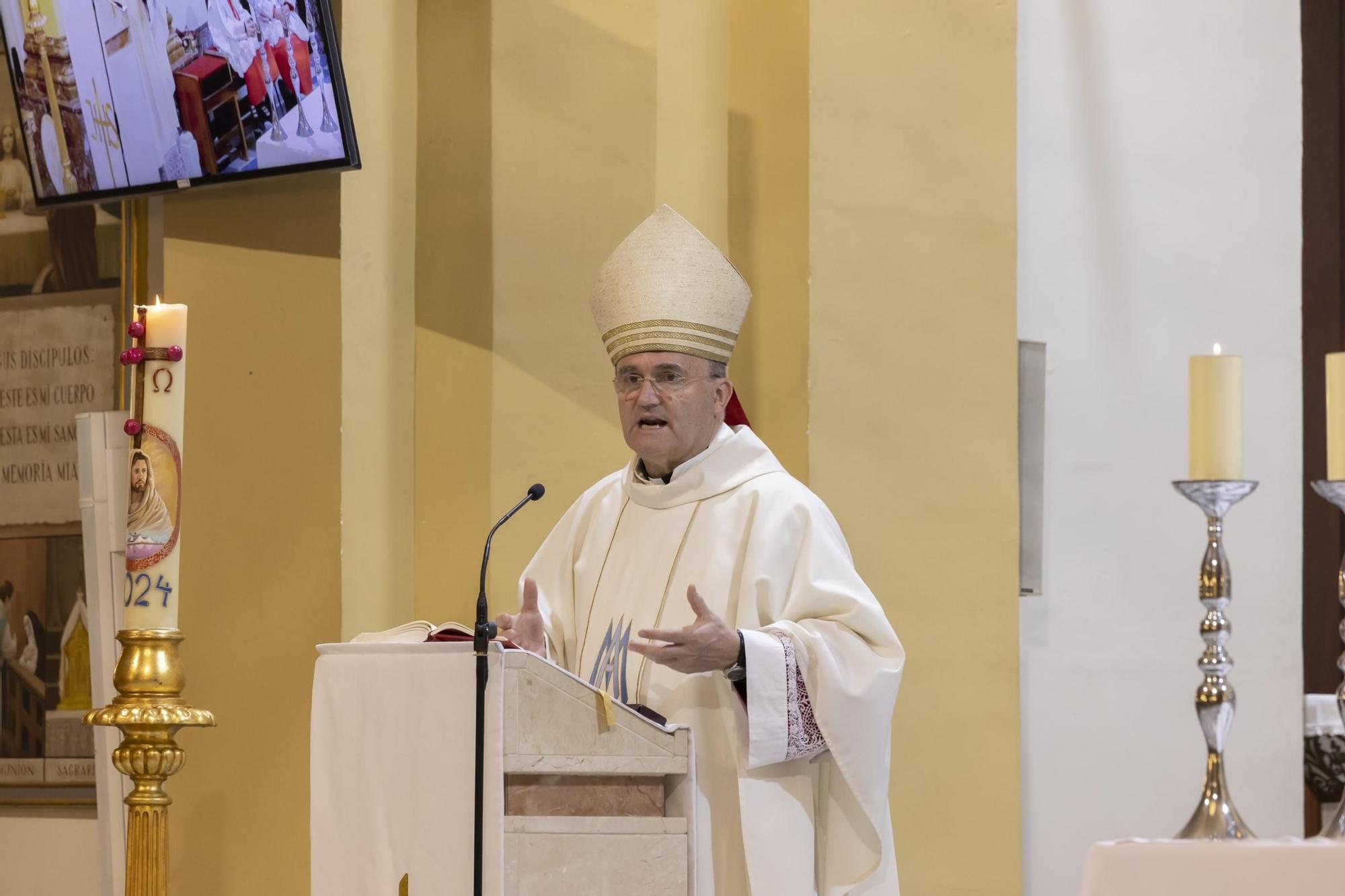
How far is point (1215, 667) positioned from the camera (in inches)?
102

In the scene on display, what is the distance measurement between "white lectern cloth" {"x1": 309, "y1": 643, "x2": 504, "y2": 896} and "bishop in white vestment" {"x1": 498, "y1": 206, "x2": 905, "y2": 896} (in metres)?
0.40

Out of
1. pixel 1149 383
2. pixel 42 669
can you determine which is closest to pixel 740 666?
pixel 42 669

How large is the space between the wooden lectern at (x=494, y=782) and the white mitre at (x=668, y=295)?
117 cm

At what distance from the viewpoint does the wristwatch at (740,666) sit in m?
3.60

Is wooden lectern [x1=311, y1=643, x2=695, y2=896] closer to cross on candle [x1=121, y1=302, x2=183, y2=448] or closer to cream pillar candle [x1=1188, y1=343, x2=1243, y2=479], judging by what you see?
cross on candle [x1=121, y1=302, x2=183, y2=448]

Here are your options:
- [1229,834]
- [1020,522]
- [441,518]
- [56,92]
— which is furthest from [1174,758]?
[56,92]

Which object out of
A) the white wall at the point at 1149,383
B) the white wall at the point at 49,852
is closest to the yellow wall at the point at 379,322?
the white wall at the point at 49,852

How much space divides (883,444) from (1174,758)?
1841 millimetres

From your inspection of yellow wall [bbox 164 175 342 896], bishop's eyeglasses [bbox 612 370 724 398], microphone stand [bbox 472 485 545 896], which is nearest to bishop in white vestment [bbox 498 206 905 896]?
bishop's eyeglasses [bbox 612 370 724 398]

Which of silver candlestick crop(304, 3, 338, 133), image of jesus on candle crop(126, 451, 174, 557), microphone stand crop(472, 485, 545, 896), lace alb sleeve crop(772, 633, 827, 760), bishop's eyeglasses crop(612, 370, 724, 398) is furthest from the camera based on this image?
silver candlestick crop(304, 3, 338, 133)

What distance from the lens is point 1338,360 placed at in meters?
2.41

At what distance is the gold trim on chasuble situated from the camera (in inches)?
158

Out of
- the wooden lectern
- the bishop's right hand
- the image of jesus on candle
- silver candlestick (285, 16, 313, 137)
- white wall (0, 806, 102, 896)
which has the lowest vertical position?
white wall (0, 806, 102, 896)

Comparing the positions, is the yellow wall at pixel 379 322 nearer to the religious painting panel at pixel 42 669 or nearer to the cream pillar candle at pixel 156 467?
the religious painting panel at pixel 42 669
